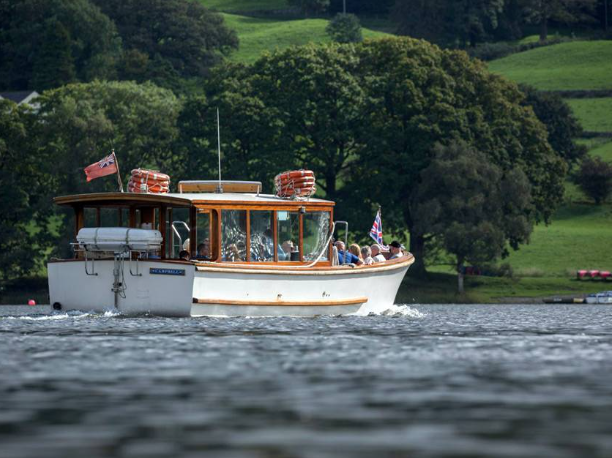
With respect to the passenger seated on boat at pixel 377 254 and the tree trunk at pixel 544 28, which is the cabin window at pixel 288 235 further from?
the tree trunk at pixel 544 28

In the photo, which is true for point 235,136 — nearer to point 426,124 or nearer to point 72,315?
point 426,124

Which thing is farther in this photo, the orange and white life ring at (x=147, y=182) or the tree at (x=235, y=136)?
the tree at (x=235, y=136)

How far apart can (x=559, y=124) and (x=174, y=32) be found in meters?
52.3

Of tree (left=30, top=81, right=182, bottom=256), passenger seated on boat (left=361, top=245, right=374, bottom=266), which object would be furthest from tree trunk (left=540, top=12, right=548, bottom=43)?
passenger seated on boat (left=361, top=245, right=374, bottom=266)

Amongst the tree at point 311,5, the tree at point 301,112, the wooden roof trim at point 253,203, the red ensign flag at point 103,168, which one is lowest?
the wooden roof trim at point 253,203

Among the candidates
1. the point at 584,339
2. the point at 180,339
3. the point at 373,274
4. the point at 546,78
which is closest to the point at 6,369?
the point at 180,339

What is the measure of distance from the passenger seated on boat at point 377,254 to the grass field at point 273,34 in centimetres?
11816

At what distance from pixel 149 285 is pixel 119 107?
53.6 m

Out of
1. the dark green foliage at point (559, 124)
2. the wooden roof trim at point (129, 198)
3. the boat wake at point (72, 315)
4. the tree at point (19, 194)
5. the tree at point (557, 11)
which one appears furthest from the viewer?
the tree at point (557, 11)

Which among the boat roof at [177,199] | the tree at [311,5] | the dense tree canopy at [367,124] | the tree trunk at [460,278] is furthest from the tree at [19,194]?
the tree at [311,5]

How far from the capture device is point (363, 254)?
38.3 metres

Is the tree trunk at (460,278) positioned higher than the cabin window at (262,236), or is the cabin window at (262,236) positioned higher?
the cabin window at (262,236)

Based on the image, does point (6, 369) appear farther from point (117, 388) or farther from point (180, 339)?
point (180, 339)

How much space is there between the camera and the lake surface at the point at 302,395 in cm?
1161
